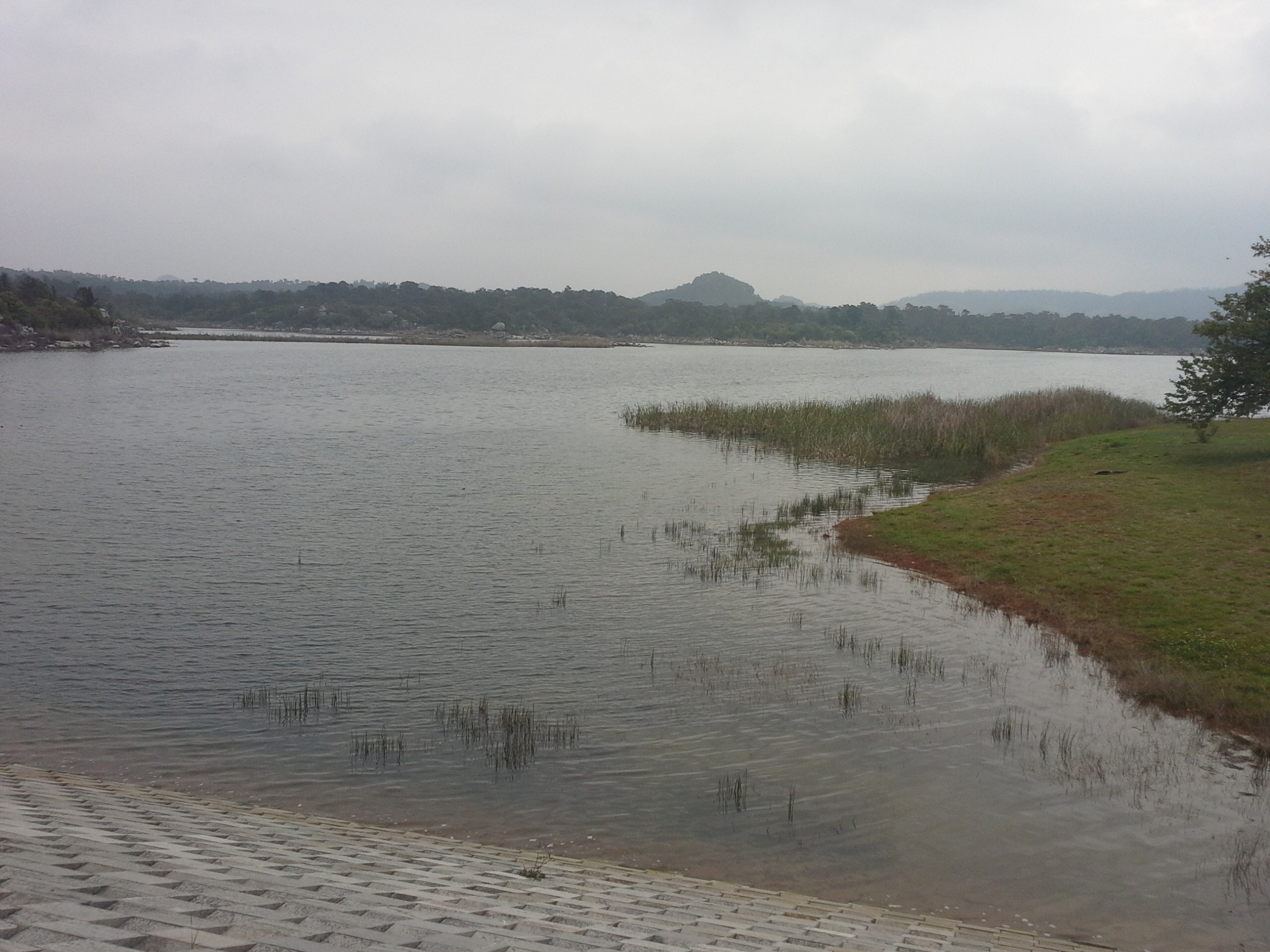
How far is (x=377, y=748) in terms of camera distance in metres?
11.0

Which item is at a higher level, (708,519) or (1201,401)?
(1201,401)

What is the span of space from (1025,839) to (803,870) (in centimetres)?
253

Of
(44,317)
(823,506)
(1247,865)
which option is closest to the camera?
(1247,865)

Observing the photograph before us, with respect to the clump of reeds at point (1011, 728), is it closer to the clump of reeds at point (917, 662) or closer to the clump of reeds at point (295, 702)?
the clump of reeds at point (917, 662)

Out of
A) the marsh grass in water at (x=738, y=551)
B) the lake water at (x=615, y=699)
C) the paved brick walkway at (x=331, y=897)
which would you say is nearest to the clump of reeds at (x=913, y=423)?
the lake water at (x=615, y=699)

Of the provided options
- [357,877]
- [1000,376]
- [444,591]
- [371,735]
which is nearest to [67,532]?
[444,591]

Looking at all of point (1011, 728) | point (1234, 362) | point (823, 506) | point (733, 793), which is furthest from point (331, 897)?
point (1234, 362)

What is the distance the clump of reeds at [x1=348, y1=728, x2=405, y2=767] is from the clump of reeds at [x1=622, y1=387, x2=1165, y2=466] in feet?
90.8

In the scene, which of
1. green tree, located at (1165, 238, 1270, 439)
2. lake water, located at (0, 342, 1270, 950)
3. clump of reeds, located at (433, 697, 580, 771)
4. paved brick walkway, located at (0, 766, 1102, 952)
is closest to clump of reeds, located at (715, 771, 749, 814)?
lake water, located at (0, 342, 1270, 950)

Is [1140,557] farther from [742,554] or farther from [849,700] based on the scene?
[849,700]

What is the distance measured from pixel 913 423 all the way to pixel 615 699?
3157 centimetres

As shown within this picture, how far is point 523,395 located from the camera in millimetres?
68750

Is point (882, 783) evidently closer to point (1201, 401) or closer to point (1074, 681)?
point (1074, 681)

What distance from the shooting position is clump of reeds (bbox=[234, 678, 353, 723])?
11.9 meters
